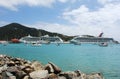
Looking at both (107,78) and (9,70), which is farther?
A: (107,78)

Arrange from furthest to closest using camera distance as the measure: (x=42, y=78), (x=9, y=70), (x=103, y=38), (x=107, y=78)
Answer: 1. (x=103, y=38)
2. (x=107, y=78)
3. (x=9, y=70)
4. (x=42, y=78)

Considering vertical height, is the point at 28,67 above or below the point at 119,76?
above

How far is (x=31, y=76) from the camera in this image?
594 inches

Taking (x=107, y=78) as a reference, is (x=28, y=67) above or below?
above

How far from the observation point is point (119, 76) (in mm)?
26109

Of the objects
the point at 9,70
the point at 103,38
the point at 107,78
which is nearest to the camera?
the point at 9,70

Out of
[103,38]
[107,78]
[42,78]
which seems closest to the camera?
[42,78]

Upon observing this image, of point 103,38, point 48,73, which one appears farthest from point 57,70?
point 103,38

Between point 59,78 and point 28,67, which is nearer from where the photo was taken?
point 59,78

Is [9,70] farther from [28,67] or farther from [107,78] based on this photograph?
[107,78]

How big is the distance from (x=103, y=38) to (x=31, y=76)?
186548 millimetres

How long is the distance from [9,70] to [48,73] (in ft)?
7.03

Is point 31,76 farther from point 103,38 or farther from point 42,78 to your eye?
point 103,38

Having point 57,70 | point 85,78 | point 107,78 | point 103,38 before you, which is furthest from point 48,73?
point 103,38
